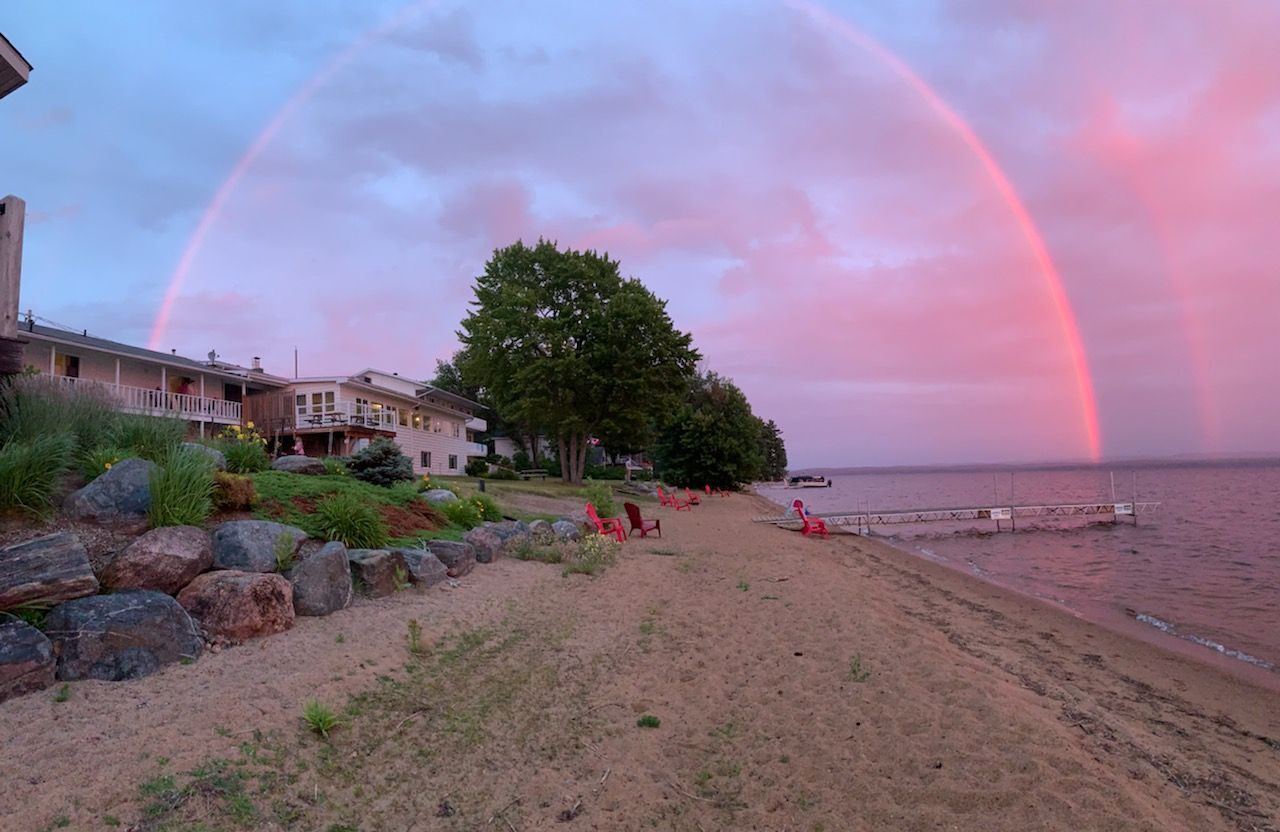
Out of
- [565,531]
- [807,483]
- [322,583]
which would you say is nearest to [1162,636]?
[565,531]

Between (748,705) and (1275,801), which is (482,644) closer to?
(748,705)

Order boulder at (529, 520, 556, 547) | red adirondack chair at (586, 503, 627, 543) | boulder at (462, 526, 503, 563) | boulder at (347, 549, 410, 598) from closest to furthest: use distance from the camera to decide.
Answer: boulder at (347, 549, 410, 598)
boulder at (462, 526, 503, 563)
boulder at (529, 520, 556, 547)
red adirondack chair at (586, 503, 627, 543)

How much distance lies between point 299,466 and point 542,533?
4071 mm

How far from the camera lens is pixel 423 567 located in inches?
327

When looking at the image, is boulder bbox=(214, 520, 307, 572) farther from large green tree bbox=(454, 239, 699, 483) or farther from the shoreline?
large green tree bbox=(454, 239, 699, 483)

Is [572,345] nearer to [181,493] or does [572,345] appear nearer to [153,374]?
[153,374]

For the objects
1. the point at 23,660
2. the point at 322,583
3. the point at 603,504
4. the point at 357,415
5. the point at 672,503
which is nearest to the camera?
the point at 23,660

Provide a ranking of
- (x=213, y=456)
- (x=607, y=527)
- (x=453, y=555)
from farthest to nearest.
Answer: (x=607, y=527)
(x=453, y=555)
(x=213, y=456)

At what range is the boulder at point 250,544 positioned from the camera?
645 centimetres

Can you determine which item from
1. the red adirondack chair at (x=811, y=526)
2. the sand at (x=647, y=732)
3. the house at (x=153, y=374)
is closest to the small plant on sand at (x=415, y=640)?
the sand at (x=647, y=732)

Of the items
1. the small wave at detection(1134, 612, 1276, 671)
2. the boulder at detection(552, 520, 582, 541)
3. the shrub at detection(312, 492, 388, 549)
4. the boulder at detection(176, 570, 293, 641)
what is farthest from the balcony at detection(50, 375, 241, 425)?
the small wave at detection(1134, 612, 1276, 671)

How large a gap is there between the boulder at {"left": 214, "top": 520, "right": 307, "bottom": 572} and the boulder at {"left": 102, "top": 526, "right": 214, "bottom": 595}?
19 centimetres

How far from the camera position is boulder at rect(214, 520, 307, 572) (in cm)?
645

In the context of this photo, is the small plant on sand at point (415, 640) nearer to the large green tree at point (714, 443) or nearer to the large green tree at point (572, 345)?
the large green tree at point (572, 345)
